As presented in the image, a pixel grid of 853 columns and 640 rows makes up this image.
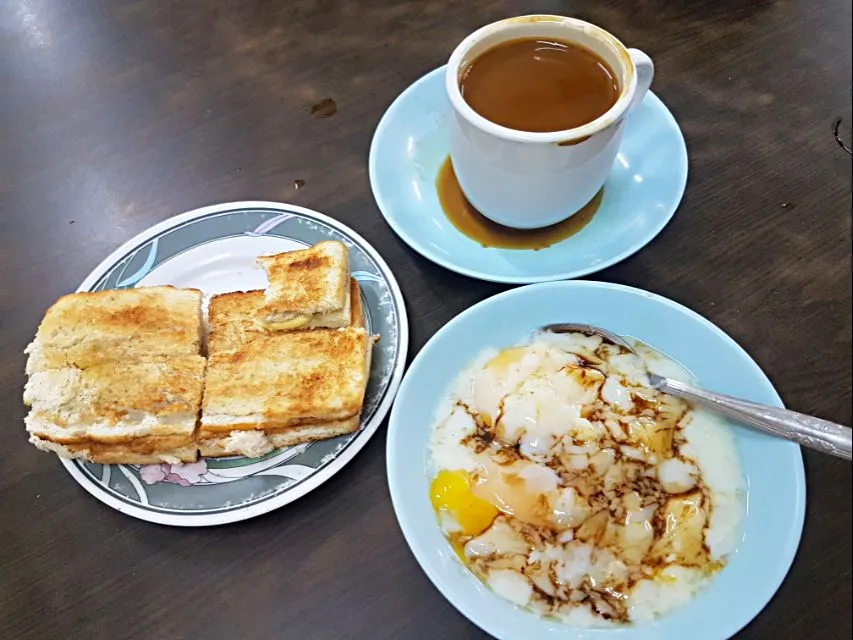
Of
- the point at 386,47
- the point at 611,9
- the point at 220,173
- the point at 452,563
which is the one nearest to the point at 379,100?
the point at 386,47

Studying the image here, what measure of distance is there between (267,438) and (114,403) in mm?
303

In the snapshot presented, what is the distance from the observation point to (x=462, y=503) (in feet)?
3.82

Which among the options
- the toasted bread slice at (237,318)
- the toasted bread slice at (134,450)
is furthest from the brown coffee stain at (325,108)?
the toasted bread slice at (134,450)

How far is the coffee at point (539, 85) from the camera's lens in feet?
4.11

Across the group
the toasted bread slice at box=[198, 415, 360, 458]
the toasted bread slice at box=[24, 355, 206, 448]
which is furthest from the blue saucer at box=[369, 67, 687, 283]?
the toasted bread slice at box=[24, 355, 206, 448]

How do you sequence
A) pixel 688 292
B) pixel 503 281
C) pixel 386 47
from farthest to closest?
pixel 386 47
pixel 688 292
pixel 503 281

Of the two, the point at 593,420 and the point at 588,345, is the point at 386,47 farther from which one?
the point at 593,420

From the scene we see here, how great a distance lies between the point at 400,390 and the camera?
3.93 feet

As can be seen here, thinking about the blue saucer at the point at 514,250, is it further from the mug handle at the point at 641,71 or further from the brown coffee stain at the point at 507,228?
the mug handle at the point at 641,71

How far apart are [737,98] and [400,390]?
1243 millimetres

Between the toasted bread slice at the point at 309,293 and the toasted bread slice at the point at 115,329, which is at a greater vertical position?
the toasted bread slice at the point at 115,329

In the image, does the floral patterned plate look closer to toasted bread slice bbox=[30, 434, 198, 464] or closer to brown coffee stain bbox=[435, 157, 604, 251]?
toasted bread slice bbox=[30, 434, 198, 464]

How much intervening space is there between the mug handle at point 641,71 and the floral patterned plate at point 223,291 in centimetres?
62

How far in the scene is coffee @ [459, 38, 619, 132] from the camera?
1.25m
